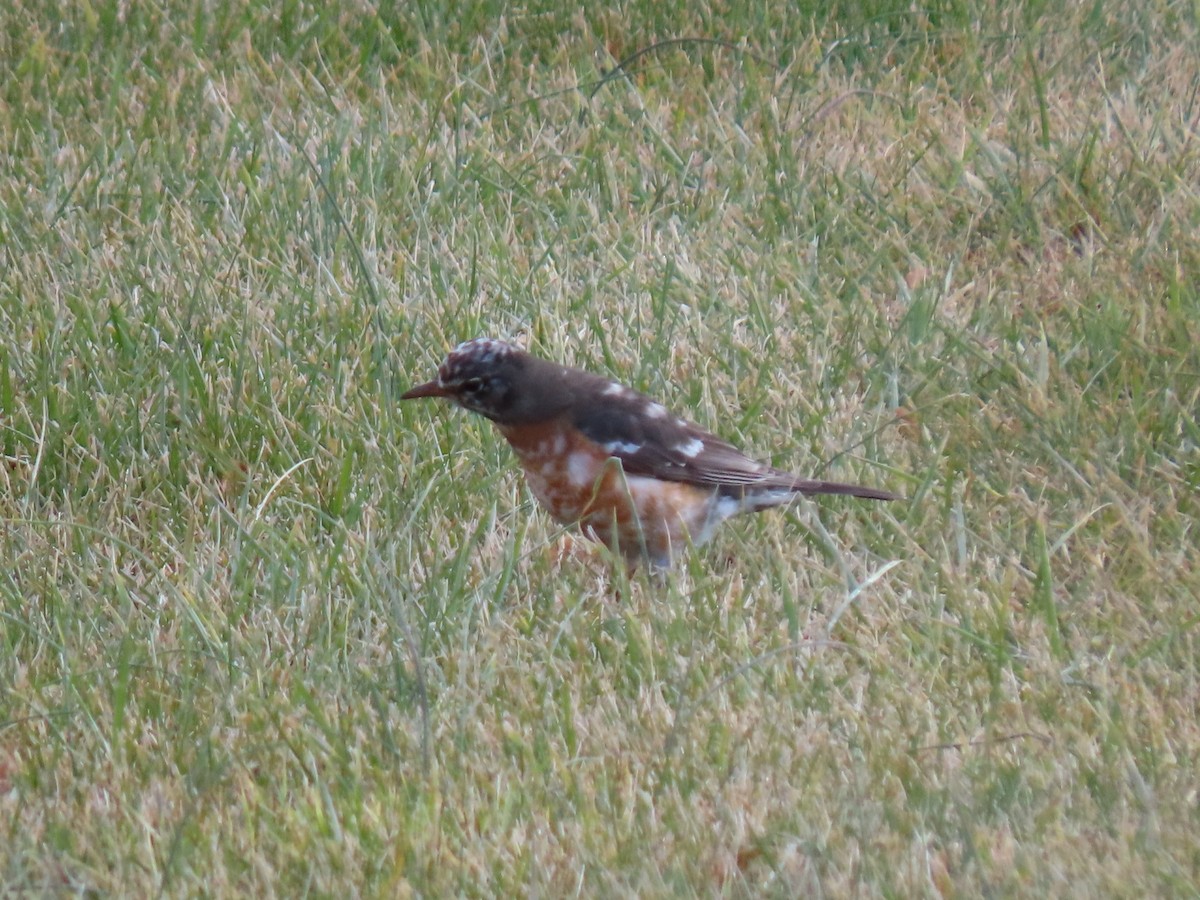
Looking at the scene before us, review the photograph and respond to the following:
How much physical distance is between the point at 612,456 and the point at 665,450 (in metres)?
0.18

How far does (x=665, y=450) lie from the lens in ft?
16.2

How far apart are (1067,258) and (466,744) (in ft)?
11.2

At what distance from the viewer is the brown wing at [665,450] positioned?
16.1 ft

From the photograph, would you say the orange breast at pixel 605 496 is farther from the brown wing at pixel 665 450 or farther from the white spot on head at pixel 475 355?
the white spot on head at pixel 475 355

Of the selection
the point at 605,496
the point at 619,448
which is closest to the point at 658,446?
the point at 619,448

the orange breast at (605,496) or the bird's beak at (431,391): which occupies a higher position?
the bird's beak at (431,391)

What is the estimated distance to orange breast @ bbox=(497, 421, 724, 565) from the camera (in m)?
4.76

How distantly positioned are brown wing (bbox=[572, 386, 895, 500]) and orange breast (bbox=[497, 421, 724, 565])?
0.13ft

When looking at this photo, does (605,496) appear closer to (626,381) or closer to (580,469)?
(580,469)

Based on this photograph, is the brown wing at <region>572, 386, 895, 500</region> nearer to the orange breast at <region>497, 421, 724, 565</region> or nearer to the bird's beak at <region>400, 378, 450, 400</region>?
the orange breast at <region>497, 421, 724, 565</region>

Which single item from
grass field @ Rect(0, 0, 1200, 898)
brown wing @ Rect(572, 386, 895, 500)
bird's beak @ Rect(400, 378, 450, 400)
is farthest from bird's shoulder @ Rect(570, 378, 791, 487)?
bird's beak @ Rect(400, 378, 450, 400)

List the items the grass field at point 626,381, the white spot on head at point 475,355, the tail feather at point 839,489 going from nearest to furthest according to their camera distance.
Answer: the grass field at point 626,381 < the tail feather at point 839,489 < the white spot on head at point 475,355

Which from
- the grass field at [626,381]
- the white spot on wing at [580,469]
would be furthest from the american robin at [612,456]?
the grass field at [626,381]

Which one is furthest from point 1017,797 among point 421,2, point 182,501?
point 421,2
